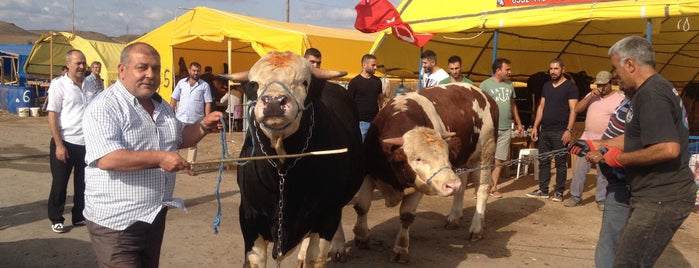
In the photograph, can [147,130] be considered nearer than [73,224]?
Yes

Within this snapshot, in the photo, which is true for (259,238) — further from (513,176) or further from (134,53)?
(513,176)

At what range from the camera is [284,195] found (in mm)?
3986

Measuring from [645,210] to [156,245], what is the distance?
291 cm

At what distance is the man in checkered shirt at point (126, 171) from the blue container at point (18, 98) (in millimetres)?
20926

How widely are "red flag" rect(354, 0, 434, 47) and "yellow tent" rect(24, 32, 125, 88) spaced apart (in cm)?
1541

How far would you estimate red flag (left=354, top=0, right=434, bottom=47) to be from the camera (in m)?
9.88

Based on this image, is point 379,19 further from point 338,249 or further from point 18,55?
point 18,55

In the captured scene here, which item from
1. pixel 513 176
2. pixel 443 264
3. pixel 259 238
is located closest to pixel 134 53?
pixel 259 238

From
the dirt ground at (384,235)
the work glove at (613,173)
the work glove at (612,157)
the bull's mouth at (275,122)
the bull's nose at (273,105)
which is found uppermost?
the bull's nose at (273,105)

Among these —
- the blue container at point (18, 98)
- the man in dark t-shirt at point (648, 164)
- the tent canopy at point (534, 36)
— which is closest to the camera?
the man in dark t-shirt at point (648, 164)

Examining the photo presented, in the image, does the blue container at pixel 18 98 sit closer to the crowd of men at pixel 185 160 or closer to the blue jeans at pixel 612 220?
the crowd of men at pixel 185 160

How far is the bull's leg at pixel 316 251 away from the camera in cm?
454

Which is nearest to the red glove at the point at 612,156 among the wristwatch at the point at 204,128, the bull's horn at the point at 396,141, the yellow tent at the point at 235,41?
the bull's horn at the point at 396,141

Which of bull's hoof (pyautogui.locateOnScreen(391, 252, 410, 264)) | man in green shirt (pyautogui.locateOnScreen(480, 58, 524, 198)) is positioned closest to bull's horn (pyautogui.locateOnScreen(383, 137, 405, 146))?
bull's hoof (pyautogui.locateOnScreen(391, 252, 410, 264))
